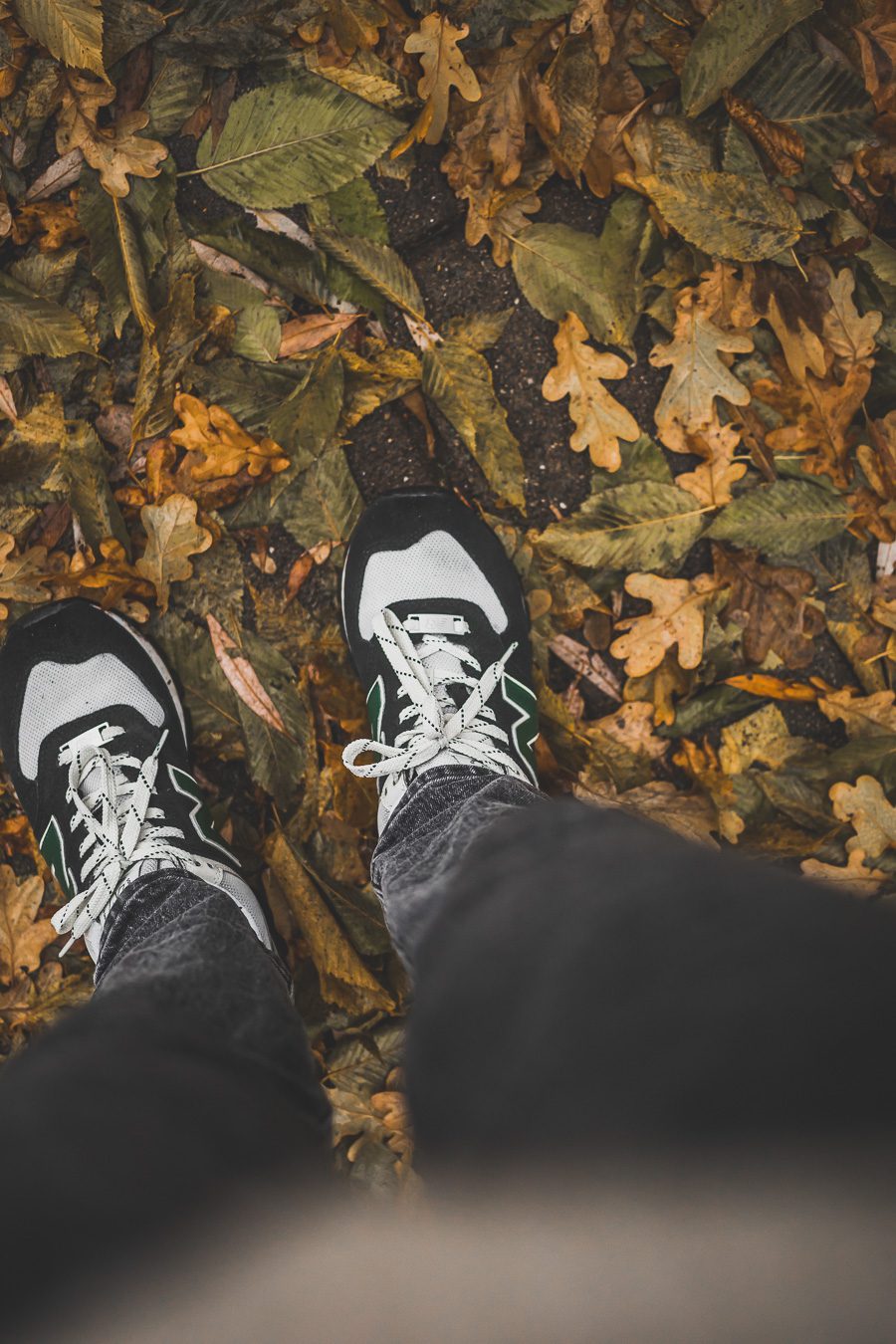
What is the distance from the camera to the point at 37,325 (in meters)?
1.28

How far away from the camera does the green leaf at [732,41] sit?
3.74 feet

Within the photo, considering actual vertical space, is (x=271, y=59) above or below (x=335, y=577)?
above

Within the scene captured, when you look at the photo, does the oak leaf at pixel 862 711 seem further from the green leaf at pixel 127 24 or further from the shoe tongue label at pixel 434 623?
the green leaf at pixel 127 24

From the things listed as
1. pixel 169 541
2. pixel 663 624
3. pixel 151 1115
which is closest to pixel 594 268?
pixel 663 624

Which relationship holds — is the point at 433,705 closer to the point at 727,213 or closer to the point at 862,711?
the point at 862,711

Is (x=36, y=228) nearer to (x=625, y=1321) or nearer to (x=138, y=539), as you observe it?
(x=138, y=539)

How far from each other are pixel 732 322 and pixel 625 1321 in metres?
1.29

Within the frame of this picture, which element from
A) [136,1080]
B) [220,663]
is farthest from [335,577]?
[136,1080]

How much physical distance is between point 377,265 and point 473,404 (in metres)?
0.26

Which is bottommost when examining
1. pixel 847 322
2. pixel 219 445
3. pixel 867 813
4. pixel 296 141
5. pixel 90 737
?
pixel 867 813

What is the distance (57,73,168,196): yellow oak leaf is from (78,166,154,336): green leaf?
0.8 inches

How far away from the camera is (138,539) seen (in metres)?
1.36

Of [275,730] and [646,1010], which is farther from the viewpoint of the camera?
[275,730]

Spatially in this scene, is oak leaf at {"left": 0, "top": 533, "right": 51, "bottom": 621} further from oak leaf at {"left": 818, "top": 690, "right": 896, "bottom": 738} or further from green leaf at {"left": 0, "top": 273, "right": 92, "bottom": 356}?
oak leaf at {"left": 818, "top": 690, "right": 896, "bottom": 738}
